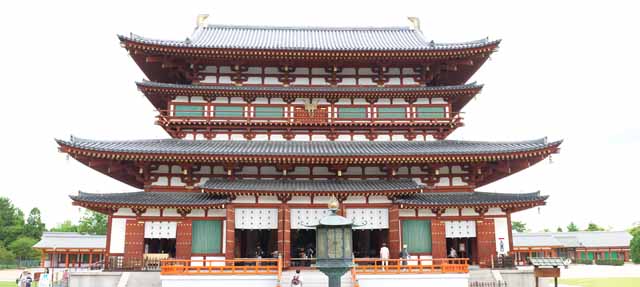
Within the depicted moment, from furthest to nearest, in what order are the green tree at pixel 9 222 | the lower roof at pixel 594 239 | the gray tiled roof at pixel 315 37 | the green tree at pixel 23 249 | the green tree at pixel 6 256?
the lower roof at pixel 594 239
the green tree at pixel 9 222
the green tree at pixel 23 249
the green tree at pixel 6 256
the gray tiled roof at pixel 315 37

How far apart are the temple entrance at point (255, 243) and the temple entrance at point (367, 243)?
4775 millimetres

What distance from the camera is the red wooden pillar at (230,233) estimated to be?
22.2m

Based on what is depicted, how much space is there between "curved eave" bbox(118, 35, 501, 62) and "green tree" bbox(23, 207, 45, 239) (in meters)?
66.0

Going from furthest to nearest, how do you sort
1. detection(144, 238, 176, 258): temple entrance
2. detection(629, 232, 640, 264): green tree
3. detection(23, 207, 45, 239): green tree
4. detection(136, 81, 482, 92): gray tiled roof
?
1. detection(23, 207, 45, 239): green tree
2. detection(629, 232, 640, 264): green tree
3. detection(144, 238, 176, 258): temple entrance
4. detection(136, 81, 482, 92): gray tiled roof

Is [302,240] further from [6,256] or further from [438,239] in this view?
[6,256]

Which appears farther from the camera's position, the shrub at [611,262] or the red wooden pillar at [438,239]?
the shrub at [611,262]

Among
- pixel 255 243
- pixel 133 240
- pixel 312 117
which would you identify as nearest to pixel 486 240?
pixel 312 117

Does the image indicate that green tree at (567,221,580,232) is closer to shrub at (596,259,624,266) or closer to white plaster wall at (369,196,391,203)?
shrub at (596,259,624,266)

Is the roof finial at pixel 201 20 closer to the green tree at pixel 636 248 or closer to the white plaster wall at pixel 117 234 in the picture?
the white plaster wall at pixel 117 234

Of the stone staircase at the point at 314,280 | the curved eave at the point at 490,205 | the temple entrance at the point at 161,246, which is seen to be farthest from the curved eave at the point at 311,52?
the stone staircase at the point at 314,280

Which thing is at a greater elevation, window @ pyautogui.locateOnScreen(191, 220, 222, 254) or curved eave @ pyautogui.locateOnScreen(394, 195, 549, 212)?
curved eave @ pyautogui.locateOnScreen(394, 195, 549, 212)

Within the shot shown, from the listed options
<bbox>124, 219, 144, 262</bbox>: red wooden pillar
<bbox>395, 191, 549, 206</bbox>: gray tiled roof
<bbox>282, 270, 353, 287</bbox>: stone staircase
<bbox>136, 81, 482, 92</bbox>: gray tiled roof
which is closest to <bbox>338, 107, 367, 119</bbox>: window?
<bbox>136, 81, 482, 92</bbox>: gray tiled roof

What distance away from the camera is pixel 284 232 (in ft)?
74.7

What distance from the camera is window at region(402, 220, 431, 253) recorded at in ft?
76.0
